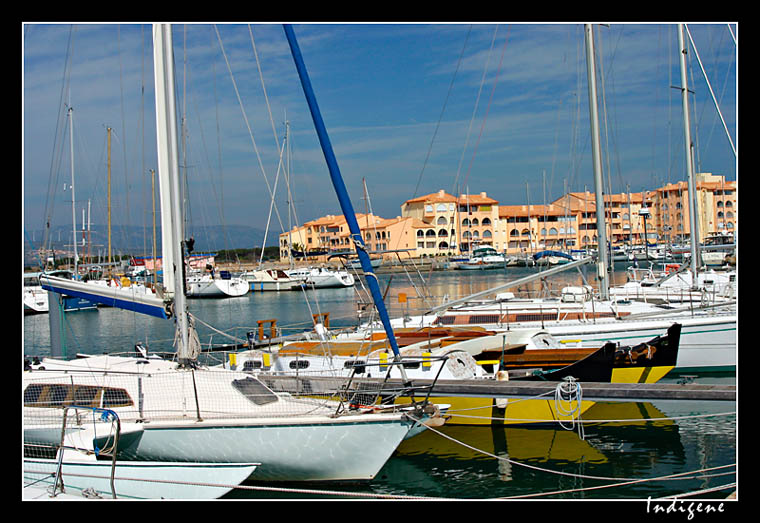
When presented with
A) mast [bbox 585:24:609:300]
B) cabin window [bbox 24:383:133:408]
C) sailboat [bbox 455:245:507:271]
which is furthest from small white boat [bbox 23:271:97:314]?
sailboat [bbox 455:245:507:271]

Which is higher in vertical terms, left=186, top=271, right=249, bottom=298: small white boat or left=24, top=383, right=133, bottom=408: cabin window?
left=24, top=383, right=133, bottom=408: cabin window

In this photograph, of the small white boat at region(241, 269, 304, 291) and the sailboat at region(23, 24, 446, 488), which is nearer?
the sailboat at region(23, 24, 446, 488)

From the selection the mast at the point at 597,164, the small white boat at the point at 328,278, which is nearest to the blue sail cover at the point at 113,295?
the mast at the point at 597,164

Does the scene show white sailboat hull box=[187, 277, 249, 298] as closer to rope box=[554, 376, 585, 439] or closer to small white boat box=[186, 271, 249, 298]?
small white boat box=[186, 271, 249, 298]

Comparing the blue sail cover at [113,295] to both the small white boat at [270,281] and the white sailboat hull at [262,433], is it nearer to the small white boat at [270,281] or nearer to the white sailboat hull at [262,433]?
the white sailboat hull at [262,433]

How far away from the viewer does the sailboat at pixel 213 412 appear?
10523mm

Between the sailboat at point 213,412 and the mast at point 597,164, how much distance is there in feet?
39.4

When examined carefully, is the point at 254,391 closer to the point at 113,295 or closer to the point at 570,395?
the point at 113,295

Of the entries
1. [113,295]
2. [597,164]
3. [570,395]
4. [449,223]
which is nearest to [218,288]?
[597,164]

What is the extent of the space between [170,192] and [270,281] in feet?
192

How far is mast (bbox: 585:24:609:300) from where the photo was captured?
20797 mm

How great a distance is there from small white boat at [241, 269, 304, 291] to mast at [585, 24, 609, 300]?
163 feet

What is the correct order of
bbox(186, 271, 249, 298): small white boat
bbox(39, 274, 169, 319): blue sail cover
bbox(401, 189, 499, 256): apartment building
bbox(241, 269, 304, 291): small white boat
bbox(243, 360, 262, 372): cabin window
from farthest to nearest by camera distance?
1. bbox(401, 189, 499, 256): apartment building
2. bbox(241, 269, 304, 291): small white boat
3. bbox(186, 271, 249, 298): small white boat
4. bbox(243, 360, 262, 372): cabin window
5. bbox(39, 274, 169, 319): blue sail cover
